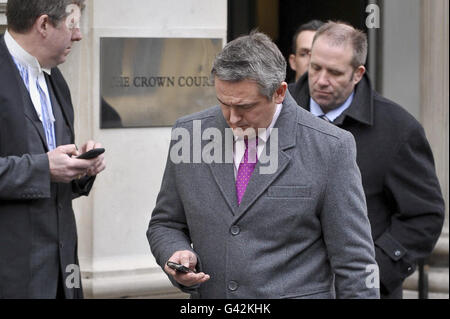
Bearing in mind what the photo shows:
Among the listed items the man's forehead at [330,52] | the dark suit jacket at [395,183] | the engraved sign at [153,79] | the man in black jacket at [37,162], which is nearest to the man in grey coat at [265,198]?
the man in black jacket at [37,162]

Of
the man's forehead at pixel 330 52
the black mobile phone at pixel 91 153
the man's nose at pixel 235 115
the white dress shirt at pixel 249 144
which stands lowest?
the black mobile phone at pixel 91 153

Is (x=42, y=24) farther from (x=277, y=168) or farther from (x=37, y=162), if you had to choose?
(x=277, y=168)

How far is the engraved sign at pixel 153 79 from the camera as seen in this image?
5.89 metres

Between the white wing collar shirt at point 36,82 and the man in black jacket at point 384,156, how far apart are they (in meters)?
1.20

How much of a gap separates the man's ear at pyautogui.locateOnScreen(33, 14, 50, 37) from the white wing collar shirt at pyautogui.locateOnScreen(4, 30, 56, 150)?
97mm

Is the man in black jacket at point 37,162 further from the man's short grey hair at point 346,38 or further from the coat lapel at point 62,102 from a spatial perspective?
the man's short grey hair at point 346,38

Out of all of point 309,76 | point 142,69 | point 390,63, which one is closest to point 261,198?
point 309,76

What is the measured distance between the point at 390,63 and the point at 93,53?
2513 mm

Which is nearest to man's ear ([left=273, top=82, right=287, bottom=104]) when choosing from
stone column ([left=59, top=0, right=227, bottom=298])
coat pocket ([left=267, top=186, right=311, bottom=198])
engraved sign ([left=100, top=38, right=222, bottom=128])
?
coat pocket ([left=267, top=186, right=311, bottom=198])

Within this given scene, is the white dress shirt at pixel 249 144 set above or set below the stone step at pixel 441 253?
above

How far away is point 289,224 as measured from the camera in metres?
3.48

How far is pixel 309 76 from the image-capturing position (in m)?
4.77

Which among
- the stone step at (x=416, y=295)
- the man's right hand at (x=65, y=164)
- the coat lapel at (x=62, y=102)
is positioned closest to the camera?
the man's right hand at (x=65, y=164)

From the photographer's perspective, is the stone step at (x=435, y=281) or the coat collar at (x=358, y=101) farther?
the stone step at (x=435, y=281)
